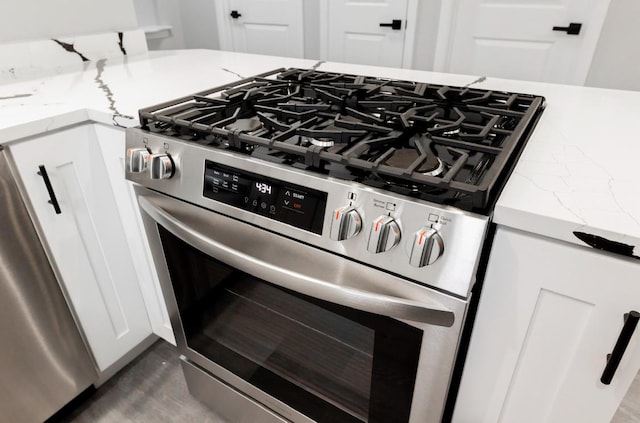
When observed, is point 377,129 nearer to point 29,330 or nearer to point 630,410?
point 29,330

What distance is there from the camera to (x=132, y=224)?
47.0 inches

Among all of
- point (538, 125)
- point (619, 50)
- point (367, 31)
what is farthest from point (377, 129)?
point (367, 31)

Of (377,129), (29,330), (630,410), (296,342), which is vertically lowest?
(630,410)

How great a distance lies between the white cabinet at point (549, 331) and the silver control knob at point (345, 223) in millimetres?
223

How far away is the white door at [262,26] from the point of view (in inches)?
120

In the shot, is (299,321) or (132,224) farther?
(132,224)

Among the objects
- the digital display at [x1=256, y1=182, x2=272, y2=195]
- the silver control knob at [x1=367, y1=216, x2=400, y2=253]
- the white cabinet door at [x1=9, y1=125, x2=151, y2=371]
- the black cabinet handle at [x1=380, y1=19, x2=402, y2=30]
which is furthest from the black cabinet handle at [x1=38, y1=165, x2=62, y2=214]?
the black cabinet handle at [x1=380, y1=19, x2=402, y2=30]

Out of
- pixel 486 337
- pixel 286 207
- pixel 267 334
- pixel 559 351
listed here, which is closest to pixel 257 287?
pixel 267 334

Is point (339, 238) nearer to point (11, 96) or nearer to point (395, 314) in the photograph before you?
point (395, 314)

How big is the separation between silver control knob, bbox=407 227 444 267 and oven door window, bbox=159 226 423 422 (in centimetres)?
15

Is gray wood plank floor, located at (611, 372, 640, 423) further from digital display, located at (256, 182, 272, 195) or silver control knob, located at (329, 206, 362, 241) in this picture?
digital display, located at (256, 182, 272, 195)

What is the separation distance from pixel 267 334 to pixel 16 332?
673mm

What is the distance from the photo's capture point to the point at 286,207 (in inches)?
28.6

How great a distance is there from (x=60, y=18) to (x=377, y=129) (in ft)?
4.75
